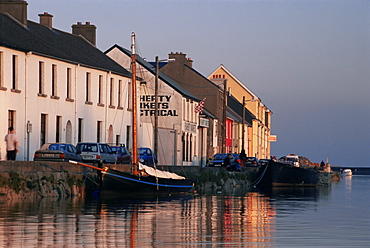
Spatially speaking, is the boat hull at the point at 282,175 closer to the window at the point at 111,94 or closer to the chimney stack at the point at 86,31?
the window at the point at 111,94

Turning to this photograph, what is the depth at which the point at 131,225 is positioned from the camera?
21.6 meters

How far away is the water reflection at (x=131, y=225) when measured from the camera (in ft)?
57.5

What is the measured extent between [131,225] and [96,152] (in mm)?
23867

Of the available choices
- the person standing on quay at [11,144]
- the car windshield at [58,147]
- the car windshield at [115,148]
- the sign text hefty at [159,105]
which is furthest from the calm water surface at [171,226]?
the sign text hefty at [159,105]

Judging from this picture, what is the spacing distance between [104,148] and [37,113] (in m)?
4.99

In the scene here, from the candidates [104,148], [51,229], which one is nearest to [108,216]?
[51,229]

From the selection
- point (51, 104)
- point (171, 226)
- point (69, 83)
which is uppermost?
point (69, 83)

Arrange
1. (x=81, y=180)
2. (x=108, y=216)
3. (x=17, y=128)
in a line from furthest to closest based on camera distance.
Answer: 1. (x=17, y=128)
2. (x=81, y=180)
3. (x=108, y=216)

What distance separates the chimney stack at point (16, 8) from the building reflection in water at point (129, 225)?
75.4ft

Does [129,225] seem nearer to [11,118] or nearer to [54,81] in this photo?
[11,118]

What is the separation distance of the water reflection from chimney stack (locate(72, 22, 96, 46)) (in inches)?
1386

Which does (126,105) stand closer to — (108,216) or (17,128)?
(17,128)

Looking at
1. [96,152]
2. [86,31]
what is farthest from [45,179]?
[86,31]

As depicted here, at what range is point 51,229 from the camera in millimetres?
19969
